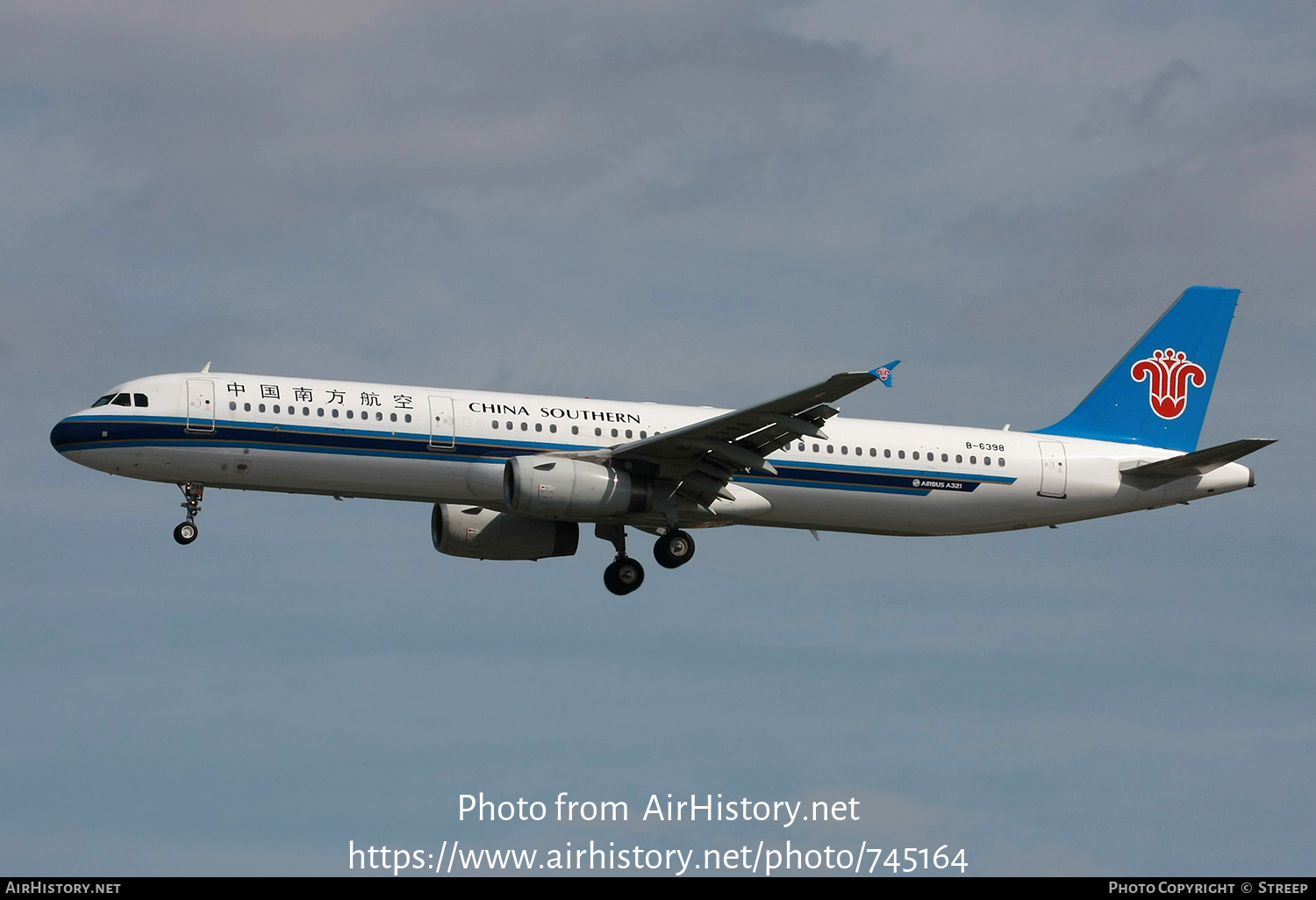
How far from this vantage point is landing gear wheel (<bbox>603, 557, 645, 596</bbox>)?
47031 mm

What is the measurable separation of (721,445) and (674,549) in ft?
13.1

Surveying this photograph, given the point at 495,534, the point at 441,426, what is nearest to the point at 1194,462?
the point at 495,534

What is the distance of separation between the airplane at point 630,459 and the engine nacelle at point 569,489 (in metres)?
0.05

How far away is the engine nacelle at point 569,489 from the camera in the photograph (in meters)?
42.5

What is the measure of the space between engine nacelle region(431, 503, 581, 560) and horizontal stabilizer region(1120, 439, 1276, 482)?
16.3 meters

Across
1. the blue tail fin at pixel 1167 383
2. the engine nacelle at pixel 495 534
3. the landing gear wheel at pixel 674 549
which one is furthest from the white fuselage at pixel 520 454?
the engine nacelle at pixel 495 534

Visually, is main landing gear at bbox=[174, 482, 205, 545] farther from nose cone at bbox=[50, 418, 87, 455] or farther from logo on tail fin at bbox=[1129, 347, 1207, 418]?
logo on tail fin at bbox=[1129, 347, 1207, 418]

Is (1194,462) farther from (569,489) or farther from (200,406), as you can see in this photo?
(200,406)

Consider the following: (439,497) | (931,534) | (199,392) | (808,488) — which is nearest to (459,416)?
(439,497)

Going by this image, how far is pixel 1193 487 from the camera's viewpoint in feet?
161

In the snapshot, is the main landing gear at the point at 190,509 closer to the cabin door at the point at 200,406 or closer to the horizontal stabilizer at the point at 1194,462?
the cabin door at the point at 200,406

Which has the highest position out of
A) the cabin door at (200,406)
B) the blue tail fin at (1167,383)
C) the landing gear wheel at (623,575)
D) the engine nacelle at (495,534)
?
the blue tail fin at (1167,383)

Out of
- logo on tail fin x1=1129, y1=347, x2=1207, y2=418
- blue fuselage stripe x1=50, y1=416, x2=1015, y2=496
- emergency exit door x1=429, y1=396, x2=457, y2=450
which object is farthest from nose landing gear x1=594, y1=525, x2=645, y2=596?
logo on tail fin x1=1129, y1=347, x2=1207, y2=418

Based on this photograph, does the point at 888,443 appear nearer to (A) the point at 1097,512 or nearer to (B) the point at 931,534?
(B) the point at 931,534
